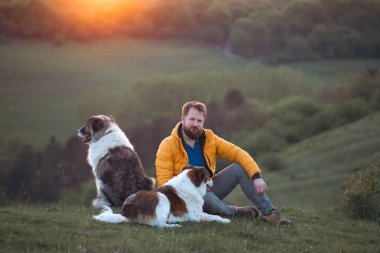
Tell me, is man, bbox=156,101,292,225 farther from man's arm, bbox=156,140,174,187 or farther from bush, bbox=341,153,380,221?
bush, bbox=341,153,380,221

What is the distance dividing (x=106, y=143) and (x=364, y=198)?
522cm

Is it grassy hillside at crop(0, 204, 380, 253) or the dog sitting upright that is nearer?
grassy hillside at crop(0, 204, 380, 253)

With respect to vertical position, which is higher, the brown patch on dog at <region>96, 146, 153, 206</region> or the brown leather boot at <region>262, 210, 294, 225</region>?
the brown patch on dog at <region>96, 146, 153, 206</region>

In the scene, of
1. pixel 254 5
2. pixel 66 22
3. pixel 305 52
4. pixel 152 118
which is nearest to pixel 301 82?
pixel 305 52

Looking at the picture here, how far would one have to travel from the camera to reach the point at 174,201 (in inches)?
328

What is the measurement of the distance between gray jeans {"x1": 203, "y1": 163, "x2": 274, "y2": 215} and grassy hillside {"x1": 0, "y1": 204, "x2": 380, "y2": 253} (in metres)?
0.30

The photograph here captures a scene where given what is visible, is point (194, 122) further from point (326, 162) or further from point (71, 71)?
point (71, 71)

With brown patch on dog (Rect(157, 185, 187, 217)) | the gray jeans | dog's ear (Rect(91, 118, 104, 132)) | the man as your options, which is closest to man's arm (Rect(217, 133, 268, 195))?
the man

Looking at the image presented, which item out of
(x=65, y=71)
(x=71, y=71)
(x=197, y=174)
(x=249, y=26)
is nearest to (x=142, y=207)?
(x=197, y=174)

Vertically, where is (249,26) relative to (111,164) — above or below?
above

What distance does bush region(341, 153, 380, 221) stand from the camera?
1069cm

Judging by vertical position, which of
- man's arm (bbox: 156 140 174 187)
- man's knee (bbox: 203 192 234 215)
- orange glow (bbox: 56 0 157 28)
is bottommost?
man's knee (bbox: 203 192 234 215)

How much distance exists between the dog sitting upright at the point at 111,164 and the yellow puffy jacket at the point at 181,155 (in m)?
Result: 0.93

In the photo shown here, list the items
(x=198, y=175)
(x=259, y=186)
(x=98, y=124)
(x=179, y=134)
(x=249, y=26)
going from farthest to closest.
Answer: (x=249, y=26), (x=98, y=124), (x=179, y=134), (x=259, y=186), (x=198, y=175)
